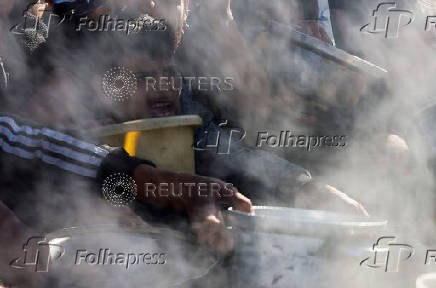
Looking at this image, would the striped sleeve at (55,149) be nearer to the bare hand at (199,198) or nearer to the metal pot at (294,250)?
the bare hand at (199,198)

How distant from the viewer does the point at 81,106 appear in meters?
2.50

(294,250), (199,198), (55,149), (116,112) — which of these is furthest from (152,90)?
(294,250)

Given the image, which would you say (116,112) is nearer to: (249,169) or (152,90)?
(152,90)

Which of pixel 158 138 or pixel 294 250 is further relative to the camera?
pixel 158 138

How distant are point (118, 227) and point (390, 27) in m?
2.84

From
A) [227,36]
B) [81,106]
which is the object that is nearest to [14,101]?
[81,106]

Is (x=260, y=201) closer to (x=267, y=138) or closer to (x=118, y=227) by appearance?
(x=267, y=138)

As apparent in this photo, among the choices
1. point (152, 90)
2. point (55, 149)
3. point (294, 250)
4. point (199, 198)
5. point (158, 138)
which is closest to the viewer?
point (294, 250)

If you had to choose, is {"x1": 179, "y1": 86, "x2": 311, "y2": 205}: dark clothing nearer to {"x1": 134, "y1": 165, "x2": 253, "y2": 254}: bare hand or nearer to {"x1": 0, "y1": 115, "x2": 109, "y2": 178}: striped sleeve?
{"x1": 134, "y1": 165, "x2": 253, "y2": 254}: bare hand

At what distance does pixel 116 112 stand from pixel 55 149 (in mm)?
596

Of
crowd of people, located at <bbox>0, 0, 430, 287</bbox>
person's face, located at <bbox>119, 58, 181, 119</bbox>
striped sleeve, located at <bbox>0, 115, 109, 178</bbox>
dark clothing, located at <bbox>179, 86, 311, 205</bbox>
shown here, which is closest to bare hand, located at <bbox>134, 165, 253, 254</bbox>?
crowd of people, located at <bbox>0, 0, 430, 287</bbox>

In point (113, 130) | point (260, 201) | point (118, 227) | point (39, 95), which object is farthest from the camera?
point (260, 201)

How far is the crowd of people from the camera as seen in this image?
1.96 metres

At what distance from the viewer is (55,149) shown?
6.49ft
